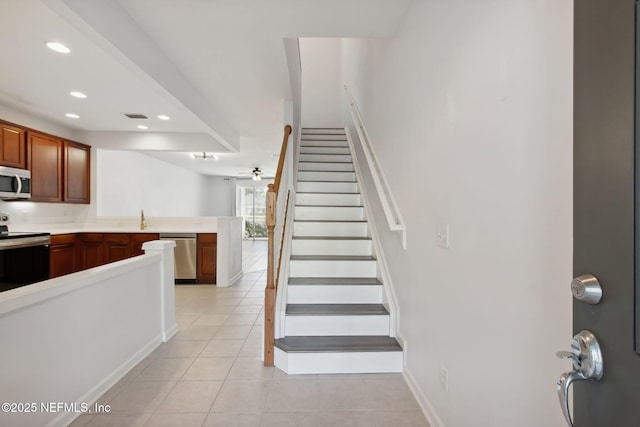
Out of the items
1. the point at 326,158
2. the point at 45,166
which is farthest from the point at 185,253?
the point at 326,158

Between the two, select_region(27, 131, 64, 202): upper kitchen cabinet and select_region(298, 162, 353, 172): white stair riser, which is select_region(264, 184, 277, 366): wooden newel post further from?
select_region(27, 131, 64, 202): upper kitchen cabinet

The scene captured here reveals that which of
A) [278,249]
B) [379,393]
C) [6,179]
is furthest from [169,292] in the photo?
[6,179]

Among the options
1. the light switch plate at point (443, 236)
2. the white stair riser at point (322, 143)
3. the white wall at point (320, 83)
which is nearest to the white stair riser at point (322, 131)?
the white stair riser at point (322, 143)

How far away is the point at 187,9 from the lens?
2.07 meters

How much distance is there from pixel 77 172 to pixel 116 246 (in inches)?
52.4

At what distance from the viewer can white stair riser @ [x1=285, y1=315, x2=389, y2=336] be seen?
2.48 m

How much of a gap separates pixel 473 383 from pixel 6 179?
5.03 metres

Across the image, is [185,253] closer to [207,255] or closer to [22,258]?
[207,255]

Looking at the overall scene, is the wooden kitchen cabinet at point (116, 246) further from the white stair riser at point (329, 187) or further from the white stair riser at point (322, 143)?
the white stair riser at point (322, 143)

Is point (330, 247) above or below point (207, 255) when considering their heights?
above

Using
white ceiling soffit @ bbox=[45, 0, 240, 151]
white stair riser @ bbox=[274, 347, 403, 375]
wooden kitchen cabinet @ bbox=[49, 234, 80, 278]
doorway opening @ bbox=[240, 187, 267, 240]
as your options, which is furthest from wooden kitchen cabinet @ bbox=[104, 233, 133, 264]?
doorway opening @ bbox=[240, 187, 267, 240]

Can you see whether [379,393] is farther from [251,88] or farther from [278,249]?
[251,88]

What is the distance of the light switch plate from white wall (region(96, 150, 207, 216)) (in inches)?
233

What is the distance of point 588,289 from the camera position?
0.61m
